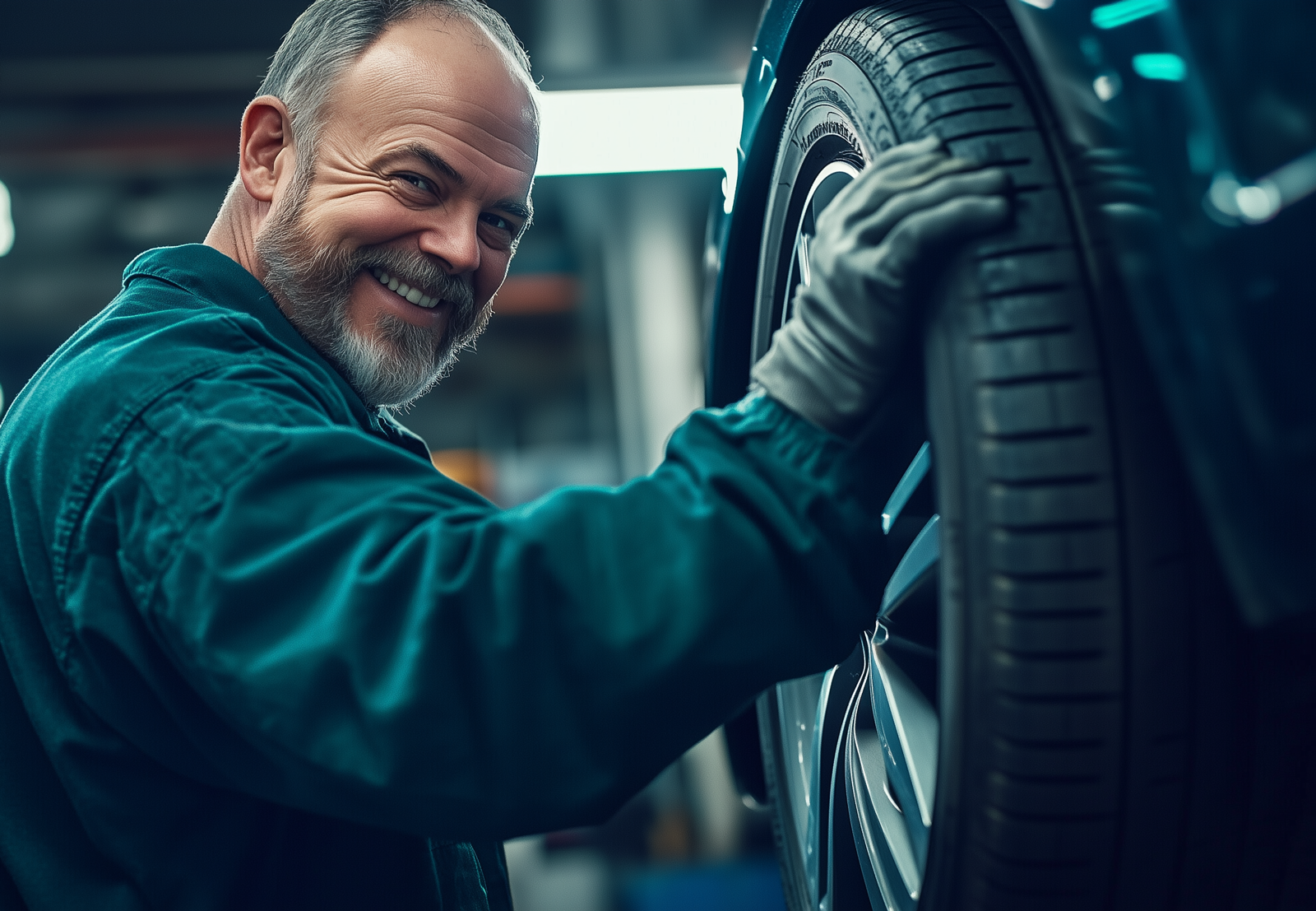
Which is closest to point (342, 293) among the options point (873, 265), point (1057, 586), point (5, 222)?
point (873, 265)

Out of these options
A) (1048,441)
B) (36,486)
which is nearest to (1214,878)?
(1048,441)

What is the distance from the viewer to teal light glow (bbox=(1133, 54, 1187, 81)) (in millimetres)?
437

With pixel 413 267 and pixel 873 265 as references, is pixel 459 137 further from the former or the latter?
pixel 873 265

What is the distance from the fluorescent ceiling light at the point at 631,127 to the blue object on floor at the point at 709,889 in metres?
2.47

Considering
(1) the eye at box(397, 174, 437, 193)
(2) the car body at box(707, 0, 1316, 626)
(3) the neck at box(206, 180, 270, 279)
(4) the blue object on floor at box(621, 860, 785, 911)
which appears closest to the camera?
(2) the car body at box(707, 0, 1316, 626)

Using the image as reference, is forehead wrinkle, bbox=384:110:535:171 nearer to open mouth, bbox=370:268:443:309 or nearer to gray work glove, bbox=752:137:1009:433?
open mouth, bbox=370:268:443:309

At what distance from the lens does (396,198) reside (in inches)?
40.1

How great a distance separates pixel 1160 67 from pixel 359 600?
51 cm

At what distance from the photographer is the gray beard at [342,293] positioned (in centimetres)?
104

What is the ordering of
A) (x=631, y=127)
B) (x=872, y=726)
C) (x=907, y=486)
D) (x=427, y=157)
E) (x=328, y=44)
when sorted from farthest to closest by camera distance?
(x=631, y=127) < (x=328, y=44) < (x=427, y=157) < (x=872, y=726) < (x=907, y=486)

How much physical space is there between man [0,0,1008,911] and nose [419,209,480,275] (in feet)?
0.80

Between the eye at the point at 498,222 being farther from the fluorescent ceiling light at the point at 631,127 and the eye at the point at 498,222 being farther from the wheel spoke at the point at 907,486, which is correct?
the fluorescent ceiling light at the point at 631,127

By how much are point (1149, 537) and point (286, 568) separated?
1.62 feet

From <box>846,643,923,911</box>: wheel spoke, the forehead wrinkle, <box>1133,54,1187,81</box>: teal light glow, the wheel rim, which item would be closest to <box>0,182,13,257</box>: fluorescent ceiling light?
the forehead wrinkle
